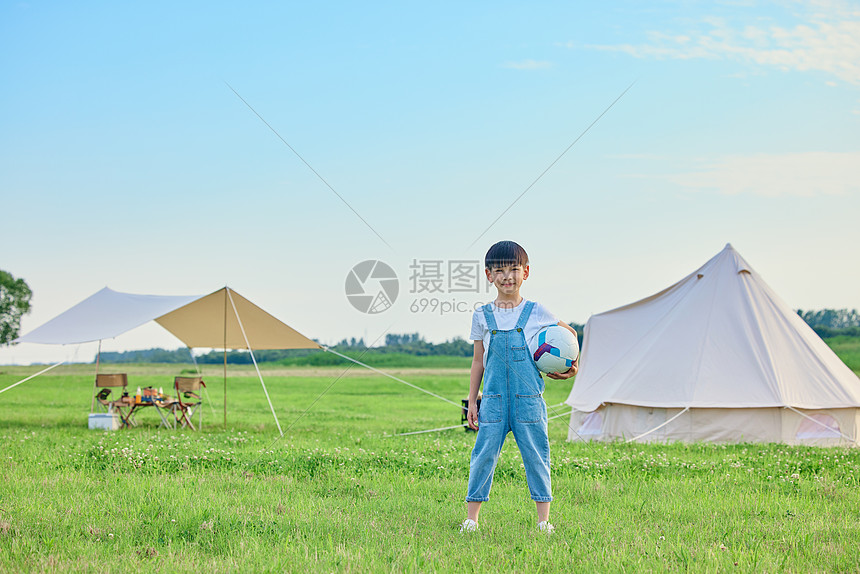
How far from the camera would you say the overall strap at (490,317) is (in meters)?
4.48

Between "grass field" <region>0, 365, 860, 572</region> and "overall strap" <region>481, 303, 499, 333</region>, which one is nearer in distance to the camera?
"grass field" <region>0, 365, 860, 572</region>

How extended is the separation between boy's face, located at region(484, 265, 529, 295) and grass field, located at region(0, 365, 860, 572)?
4.95 feet

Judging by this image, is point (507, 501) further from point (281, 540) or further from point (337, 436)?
point (337, 436)

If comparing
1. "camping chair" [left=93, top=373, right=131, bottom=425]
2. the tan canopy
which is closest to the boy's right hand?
the tan canopy

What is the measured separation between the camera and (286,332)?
14.3m

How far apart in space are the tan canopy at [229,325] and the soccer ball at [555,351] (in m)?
9.21

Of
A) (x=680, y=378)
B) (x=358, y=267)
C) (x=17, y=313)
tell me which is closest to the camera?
(x=358, y=267)

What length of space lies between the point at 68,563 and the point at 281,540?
112cm

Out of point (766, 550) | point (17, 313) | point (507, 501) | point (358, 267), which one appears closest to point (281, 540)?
point (507, 501)

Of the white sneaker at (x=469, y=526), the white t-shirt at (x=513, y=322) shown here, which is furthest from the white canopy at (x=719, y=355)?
the white sneaker at (x=469, y=526)

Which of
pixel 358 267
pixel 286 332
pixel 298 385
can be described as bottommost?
pixel 298 385

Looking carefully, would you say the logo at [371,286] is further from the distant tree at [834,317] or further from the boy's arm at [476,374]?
the distant tree at [834,317]

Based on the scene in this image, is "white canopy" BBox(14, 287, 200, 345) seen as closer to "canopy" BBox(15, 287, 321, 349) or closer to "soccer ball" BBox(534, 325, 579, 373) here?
"canopy" BBox(15, 287, 321, 349)

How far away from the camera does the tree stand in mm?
48469
